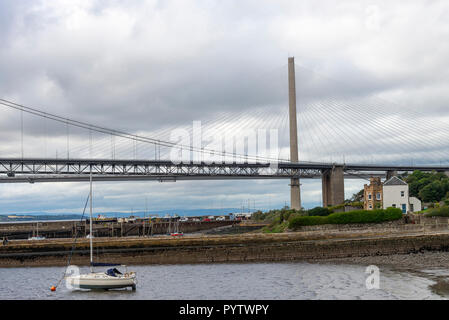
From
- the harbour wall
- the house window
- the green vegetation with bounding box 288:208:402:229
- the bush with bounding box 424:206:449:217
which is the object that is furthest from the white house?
the harbour wall

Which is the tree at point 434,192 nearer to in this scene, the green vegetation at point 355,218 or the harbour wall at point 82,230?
the green vegetation at point 355,218

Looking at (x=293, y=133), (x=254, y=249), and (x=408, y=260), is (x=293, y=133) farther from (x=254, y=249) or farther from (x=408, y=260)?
(x=408, y=260)

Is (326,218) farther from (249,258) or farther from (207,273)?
(207,273)

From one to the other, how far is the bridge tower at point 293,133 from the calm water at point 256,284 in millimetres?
51109

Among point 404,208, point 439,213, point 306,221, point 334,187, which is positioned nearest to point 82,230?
point 334,187

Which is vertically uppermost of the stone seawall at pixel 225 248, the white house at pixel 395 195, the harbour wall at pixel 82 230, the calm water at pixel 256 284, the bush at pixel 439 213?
the white house at pixel 395 195

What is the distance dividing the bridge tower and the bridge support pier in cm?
543

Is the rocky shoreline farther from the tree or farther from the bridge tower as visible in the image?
the bridge tower

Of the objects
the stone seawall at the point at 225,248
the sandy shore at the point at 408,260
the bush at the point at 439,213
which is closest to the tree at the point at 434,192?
the bush at the point at 439,213

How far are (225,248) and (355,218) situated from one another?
17.4 metres

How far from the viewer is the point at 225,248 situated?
44875mm

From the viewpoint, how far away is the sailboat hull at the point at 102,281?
32.6 metres
